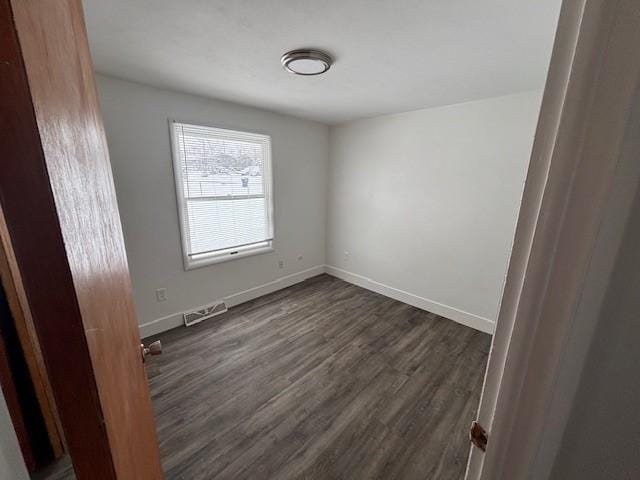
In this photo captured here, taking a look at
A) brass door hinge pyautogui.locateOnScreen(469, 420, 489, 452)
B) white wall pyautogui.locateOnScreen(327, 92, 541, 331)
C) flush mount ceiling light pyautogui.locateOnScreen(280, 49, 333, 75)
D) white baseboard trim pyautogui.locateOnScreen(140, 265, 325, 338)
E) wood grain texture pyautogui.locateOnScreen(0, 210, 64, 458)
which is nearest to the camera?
brass door hinge pyautogui.locateOnScreen(469, 420, 489, 452)

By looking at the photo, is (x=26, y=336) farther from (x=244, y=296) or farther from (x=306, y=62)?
(x=306, y=62)

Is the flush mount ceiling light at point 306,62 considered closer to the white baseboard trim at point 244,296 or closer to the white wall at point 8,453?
the white wall at point 8,453

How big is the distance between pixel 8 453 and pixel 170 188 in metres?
2.27

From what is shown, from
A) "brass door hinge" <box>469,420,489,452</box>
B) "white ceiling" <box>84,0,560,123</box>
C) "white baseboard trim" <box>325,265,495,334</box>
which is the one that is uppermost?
"white ceiling" <box>84,0,560,123</box>

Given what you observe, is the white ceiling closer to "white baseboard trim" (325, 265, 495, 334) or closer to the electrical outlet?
the electrical outlet

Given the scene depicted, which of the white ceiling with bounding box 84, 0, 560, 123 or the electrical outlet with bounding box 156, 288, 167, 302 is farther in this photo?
the electrical outlet with bounding box 156, 288, 167, 302

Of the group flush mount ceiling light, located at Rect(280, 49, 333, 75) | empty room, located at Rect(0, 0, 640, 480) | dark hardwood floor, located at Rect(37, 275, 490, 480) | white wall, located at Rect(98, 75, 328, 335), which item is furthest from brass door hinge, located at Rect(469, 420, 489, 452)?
white wall, located at Rect(98, 75, 328, 335)

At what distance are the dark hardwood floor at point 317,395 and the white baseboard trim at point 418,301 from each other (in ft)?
0.38

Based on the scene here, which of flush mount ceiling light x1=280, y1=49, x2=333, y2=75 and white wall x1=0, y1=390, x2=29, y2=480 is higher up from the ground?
flush mount ceiling light x1=280, y1=49, x2=333, y2=75

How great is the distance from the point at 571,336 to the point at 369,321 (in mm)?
2442

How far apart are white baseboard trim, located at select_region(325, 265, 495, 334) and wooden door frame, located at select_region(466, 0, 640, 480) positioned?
2.48 m

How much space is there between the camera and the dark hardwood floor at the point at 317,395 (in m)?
1.35

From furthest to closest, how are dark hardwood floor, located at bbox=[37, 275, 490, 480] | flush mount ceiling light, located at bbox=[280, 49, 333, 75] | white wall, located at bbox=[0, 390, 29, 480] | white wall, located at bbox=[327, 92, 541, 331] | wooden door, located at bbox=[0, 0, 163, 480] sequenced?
1. white wall, located at bbox=[327, 92, 541, 331]
2. flush mount ceiling light, located at bbox=[280, 49, 333, 75]
3. dark hardwood floor, located at bbox=[37, 275, 490, 480]
4. white wall, located at bbox=[0, 390, 29, 480]
5. wooden door, located at bbox=[0, 0, 163, 480]

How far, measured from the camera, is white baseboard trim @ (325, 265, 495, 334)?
8.49 feet
